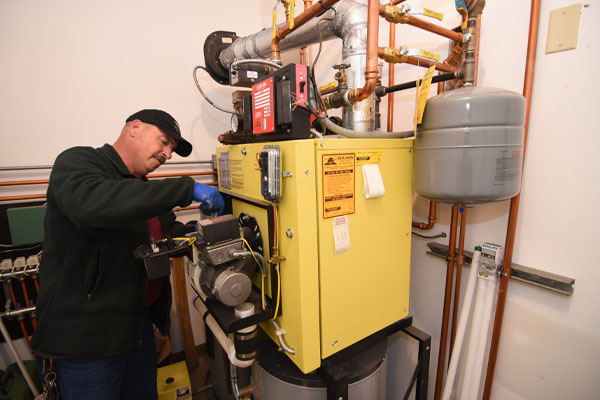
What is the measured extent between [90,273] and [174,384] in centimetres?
98

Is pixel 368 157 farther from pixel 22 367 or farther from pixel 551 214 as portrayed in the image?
pixel 22 367

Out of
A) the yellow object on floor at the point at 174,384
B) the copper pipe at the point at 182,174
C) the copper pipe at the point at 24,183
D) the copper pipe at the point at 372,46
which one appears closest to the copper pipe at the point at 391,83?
the copper pipe at the point at 372,46

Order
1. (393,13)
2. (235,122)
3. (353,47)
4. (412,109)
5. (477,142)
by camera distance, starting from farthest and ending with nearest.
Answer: (412,109) → (235,122) → (353,47) → (393,13) → (477,142)

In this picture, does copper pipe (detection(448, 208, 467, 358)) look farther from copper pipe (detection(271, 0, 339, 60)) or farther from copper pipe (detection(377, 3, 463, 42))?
copper pipe (detection(271, 0, 339, 60))

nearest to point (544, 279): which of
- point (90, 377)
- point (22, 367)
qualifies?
point (90, 377)

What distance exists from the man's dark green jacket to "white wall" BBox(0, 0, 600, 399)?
2.80 feet

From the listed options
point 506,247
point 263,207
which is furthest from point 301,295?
point 506,247

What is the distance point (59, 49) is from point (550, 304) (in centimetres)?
252

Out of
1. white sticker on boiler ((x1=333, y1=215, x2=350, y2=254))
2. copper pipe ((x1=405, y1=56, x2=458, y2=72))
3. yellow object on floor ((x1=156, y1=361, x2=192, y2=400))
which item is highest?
copper pipe ((x1=405, y1=56, x2=458, y2=72))

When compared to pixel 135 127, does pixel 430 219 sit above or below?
below

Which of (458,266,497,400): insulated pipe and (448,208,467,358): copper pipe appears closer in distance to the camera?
(458,266,497,400): insulated pipe

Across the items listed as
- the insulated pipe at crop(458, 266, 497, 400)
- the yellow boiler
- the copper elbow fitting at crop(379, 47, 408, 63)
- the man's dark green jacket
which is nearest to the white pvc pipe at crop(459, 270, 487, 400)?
the insulated pipe at crop(458, 266, 497, 400)

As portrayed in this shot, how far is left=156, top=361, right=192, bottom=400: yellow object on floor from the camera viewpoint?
58.5 inches

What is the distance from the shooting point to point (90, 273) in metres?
0.95
